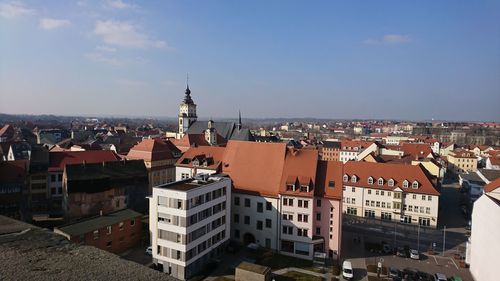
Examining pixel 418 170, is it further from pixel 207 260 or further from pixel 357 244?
pixel 207 260

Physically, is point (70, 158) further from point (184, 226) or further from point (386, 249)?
point (386, 249)

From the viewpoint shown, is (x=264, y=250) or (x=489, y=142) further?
(x=489, y=142)

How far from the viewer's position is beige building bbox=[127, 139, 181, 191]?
61.8 meters

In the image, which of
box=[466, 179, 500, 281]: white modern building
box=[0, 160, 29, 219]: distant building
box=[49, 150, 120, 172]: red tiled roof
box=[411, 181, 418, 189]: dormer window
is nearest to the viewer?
box=[466, 179, 500, 281]: white modern building

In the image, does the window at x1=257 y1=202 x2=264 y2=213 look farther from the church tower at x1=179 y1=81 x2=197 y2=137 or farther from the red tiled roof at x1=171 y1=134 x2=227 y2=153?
the church tower at x1=179 y1=81 x2=197 y2=137

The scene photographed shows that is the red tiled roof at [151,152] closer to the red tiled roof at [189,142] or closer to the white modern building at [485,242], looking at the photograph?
the red tiled roof at [189,142]

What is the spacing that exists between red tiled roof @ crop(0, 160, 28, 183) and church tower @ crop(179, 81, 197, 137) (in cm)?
5931

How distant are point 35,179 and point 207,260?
35.9 metres

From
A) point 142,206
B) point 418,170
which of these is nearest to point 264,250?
point 142,206

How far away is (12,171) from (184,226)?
115ft

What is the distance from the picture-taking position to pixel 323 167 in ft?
141

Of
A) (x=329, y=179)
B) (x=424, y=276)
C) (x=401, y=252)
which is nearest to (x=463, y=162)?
(x=401, y=252)

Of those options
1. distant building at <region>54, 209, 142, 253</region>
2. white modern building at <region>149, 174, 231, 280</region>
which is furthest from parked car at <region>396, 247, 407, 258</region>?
distant building at <region>54, 209, 142, 253</region>

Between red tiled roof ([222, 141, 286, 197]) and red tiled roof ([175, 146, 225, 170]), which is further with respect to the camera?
red tiled roof ([175, 146, 225, 170])
